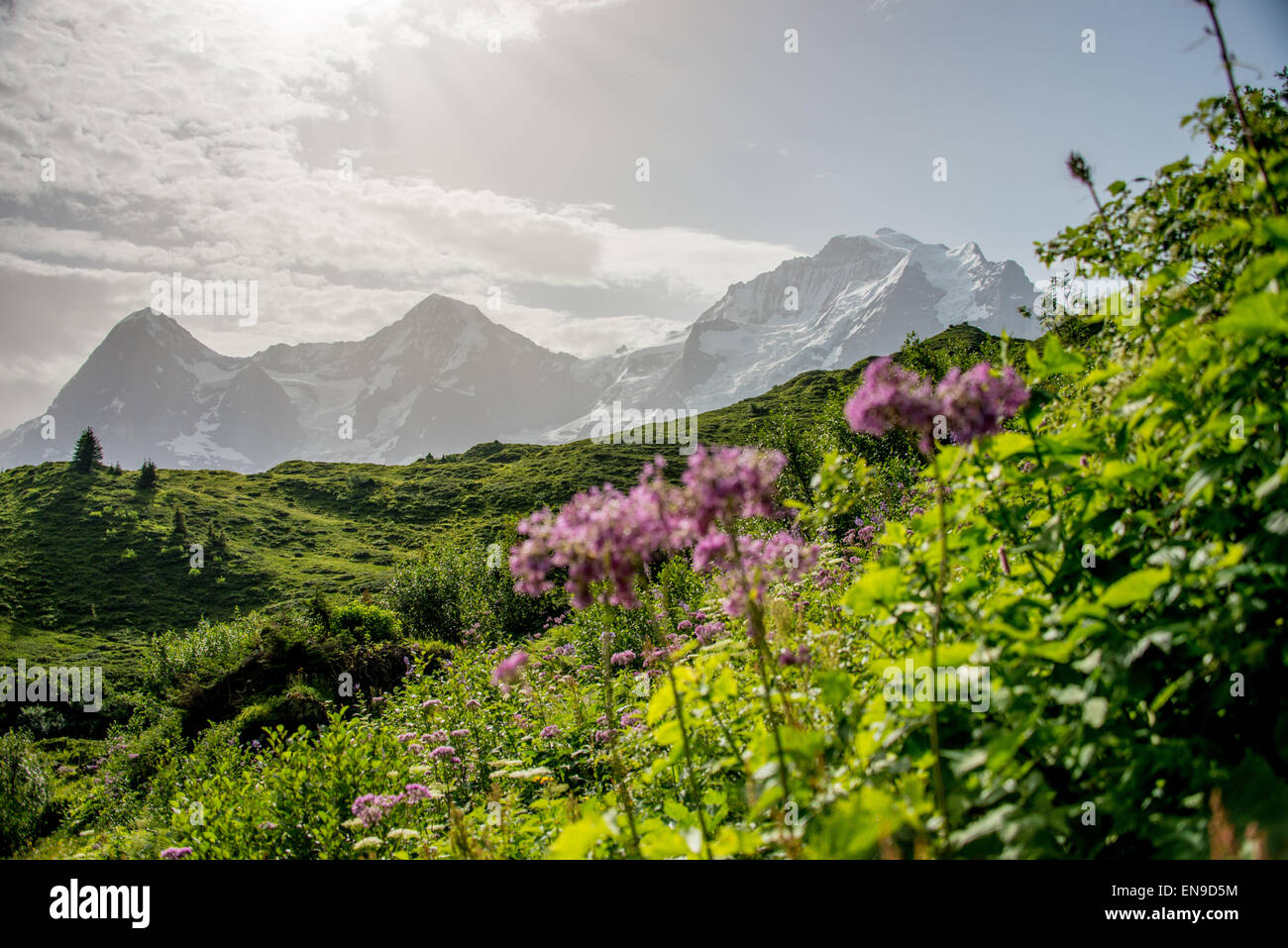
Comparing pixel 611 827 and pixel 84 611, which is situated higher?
pixel 611 827

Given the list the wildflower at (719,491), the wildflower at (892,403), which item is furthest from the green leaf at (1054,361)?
the wildflower at (719,491)

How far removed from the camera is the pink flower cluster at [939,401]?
223cm

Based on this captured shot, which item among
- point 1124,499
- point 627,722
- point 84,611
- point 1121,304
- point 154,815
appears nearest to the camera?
point 1124,499

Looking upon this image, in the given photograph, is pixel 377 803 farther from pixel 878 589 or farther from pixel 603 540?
pixel 878 589

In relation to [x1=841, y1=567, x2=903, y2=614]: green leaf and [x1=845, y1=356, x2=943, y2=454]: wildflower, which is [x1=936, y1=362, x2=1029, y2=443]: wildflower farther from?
[x1=841, y1=567, x2=903, y2=614]: green leaf

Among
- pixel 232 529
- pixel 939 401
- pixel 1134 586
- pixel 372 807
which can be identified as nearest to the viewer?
pixel 1134 586

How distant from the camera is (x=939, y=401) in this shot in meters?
2.32

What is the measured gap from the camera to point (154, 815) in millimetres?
8648

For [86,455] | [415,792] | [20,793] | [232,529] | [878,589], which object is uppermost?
[86,455]

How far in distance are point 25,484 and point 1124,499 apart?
239 ft

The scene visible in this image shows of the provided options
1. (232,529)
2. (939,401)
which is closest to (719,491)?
(939,401)

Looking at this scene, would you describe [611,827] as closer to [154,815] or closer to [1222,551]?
[1222,551]

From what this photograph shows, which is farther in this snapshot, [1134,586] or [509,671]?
[509,671]
